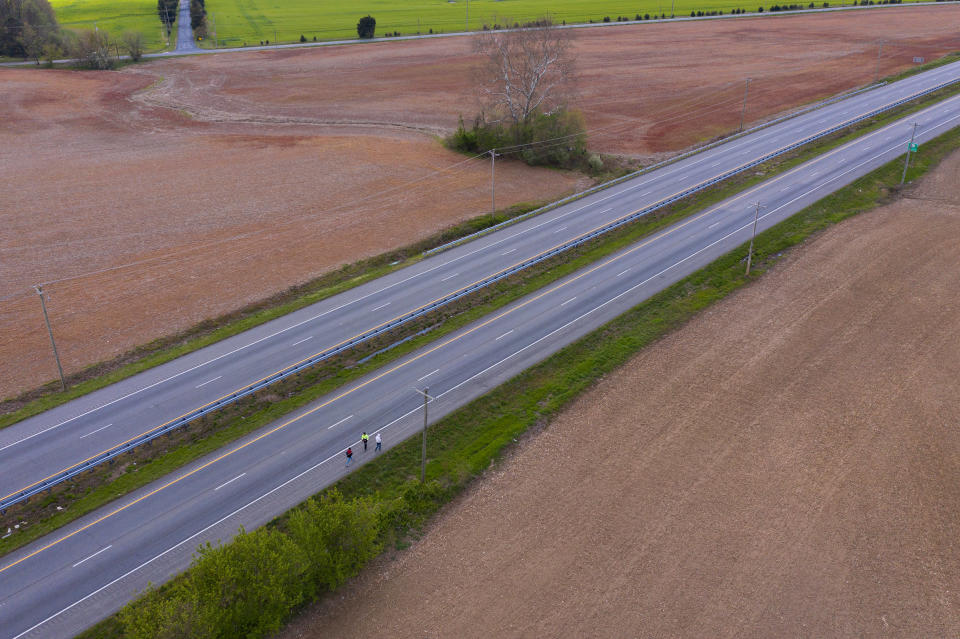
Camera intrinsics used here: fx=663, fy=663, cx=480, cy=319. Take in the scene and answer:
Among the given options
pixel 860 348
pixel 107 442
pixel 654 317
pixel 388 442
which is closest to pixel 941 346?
pixel 860 348

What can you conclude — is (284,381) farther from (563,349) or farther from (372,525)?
(563,349)

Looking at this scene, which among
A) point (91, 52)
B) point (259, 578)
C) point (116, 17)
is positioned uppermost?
point (116, 17)

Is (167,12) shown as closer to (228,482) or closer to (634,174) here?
(634,174)

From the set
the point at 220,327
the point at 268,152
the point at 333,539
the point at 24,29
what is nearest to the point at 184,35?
the point at 24,29

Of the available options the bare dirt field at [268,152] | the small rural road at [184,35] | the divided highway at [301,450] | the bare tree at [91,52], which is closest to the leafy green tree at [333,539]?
the divided highway at [301,450]

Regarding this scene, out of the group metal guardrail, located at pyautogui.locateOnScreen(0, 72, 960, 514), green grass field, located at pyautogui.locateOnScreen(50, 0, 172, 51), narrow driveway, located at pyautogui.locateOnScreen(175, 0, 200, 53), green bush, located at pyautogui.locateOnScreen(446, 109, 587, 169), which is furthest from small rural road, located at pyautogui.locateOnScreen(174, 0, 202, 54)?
metal guardrail, located at pyautogui.locateOnScreen(0, 72, 960, 514)

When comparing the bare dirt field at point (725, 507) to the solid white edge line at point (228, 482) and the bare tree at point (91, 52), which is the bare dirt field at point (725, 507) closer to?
the solid white edge line at point (228, 482)
